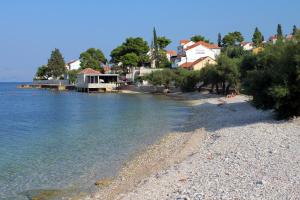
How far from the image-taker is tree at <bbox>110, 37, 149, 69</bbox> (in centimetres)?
12481

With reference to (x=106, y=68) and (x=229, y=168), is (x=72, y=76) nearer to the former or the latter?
(x=106, y=68)

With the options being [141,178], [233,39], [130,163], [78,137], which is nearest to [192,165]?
[141,178]

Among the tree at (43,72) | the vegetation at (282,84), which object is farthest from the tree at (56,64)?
the vegetation at (282,84)

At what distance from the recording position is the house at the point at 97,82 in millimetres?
115188

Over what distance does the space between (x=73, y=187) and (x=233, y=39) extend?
126m

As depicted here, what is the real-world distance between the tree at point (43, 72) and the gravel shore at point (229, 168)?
490 feet

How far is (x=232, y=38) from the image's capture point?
453 feet

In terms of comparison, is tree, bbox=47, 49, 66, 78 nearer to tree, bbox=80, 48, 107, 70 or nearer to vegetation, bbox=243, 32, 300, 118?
tree, bbox=80, 48, 107, 70

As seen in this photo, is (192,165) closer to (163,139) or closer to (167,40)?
(163,139)

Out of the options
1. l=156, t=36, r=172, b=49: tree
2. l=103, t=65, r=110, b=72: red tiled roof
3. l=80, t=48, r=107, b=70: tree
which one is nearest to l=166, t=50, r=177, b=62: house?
l=156, t=36, r=172, b=49: tree

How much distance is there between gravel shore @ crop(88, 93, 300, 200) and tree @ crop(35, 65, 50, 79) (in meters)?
150

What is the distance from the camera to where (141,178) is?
57.6 ft

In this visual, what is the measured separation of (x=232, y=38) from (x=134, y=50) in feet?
103

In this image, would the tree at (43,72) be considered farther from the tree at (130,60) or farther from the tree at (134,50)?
the tree at (130,60)
